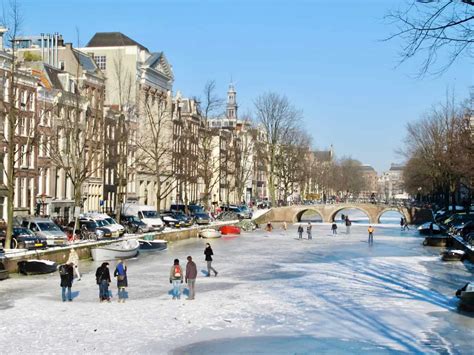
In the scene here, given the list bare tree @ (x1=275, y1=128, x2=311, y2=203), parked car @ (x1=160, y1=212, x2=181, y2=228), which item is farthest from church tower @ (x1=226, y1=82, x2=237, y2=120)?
parked car @ (x1=160, y1=212, x2=181, y2=228)

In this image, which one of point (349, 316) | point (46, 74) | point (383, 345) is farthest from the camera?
point (46, 74)

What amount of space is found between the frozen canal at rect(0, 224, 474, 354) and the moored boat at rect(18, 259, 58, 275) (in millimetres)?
817

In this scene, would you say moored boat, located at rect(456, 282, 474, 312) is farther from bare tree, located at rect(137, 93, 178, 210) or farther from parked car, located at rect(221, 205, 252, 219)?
parked car, located at rect(221, 205, 252, 219)

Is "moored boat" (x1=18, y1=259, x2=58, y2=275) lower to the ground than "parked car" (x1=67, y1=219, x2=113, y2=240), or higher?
lower

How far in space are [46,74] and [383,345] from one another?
5727 cm

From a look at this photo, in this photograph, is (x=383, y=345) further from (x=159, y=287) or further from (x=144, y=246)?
(x=144, y=246)

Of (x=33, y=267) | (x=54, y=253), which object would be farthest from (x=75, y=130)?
(x=33, y=267)

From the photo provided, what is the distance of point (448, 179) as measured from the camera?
292 ft

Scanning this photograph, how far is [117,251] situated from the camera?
47812 mm

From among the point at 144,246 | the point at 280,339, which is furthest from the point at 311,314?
the point at 144,246

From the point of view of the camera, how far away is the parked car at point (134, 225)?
215 ft

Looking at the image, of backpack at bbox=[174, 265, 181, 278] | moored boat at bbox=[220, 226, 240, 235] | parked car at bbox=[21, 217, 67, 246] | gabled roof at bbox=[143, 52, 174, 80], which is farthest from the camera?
gabled roof at bbox=[143, 52, 174, 80]

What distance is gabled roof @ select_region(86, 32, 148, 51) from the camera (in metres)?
103

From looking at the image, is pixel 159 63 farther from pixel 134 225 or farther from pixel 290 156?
pixel 134 225
